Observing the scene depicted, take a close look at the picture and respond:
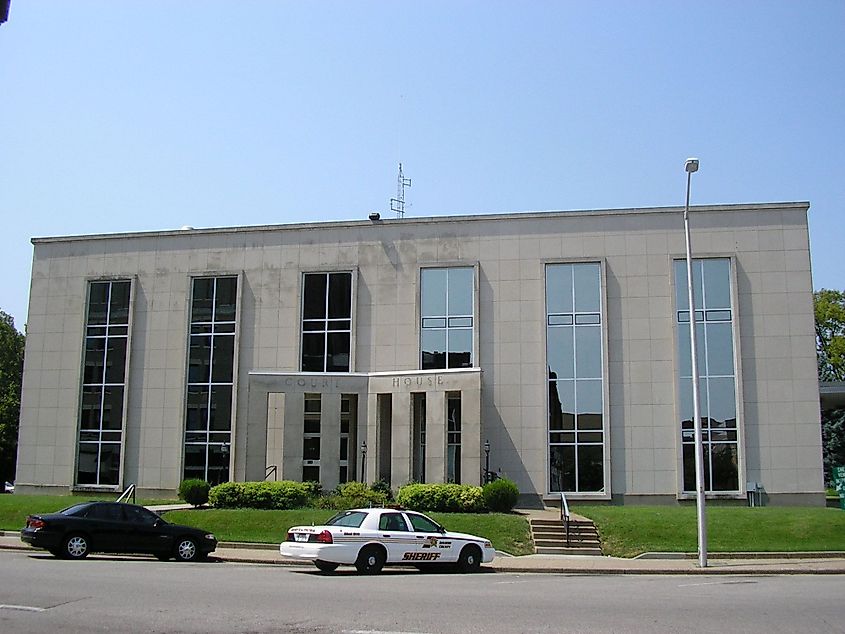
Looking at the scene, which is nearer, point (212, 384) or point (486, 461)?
point (486, 461)

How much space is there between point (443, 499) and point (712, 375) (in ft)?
39.8

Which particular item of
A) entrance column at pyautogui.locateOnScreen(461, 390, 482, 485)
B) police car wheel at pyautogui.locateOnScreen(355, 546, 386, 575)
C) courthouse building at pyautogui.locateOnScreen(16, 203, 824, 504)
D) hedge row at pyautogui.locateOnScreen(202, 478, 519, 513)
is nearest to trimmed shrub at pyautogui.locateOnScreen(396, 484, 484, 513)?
hedge row at pyautogui.locateOnScreen(202, 478, 519, 513)

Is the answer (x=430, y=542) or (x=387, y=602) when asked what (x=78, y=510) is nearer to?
(x=430, y=542)

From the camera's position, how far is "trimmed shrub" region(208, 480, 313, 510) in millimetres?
31141

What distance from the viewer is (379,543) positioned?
64.1 feet

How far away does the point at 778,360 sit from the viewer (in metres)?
34.8

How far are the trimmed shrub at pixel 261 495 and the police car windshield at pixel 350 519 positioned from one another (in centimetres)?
1167

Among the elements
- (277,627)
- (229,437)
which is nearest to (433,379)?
(229,437)

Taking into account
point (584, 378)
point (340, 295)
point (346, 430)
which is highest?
point (340, 295)

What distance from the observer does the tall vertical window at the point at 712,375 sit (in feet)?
114

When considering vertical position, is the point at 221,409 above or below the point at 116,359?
below

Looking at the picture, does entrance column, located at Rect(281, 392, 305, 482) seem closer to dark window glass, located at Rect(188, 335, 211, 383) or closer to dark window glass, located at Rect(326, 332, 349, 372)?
dark window glass, located at Rect(326, 332, 349, 372)

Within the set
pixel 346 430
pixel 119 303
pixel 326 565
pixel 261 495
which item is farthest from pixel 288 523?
pixel 119 303

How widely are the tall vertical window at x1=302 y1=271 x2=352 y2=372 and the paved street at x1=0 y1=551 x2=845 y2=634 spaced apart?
1866 cm
